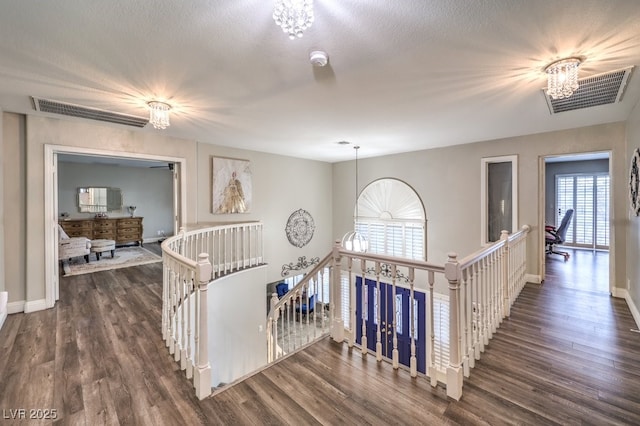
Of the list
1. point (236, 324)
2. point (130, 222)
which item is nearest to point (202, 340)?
point (236, 324)

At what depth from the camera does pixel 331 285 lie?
2865 mm

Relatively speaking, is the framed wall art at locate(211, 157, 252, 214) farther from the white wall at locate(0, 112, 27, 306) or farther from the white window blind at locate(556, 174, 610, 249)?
the white window blind at locate(556, 174, 610, 249)

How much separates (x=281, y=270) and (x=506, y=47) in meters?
5.89

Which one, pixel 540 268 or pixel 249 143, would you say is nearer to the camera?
pixel 540 268

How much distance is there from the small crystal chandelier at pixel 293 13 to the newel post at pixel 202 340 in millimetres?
1585

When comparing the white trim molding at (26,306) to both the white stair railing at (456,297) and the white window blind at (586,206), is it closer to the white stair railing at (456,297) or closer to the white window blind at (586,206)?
the white stair railing at (456,297)

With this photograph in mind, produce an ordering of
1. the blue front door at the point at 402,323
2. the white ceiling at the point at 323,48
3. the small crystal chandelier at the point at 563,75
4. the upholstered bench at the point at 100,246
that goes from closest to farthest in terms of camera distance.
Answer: the white ceiling at the point at 323,48
the small crystal chandelier at the point at 563,75
the blue front door at the point at 402,323
the upholstered bench at the point at 100,246

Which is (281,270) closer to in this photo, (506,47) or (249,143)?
(249,143)

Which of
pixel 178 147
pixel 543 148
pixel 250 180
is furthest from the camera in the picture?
pixel 250 180

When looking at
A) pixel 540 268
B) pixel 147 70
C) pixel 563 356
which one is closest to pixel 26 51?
pixel 147 70

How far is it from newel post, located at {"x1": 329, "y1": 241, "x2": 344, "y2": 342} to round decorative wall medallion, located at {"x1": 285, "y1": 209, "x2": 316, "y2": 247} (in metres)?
4.07

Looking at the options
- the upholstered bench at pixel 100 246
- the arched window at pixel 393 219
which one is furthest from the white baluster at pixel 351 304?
the upholstered bench at pixel 100 246

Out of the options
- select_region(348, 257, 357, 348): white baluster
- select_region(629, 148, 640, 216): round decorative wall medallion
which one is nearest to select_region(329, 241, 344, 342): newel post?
select_region(348, 257, 357, 348): white baluster

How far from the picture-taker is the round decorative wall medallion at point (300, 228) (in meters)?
6.89
